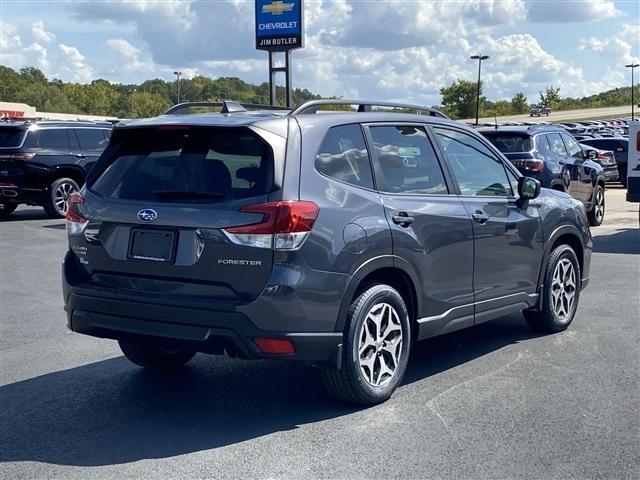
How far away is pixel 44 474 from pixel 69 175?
571 inches

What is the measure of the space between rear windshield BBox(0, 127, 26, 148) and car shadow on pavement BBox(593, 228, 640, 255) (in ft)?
36.7

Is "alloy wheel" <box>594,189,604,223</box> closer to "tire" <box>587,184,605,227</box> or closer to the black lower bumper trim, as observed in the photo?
"tire" <box>587,184,605,227</box>

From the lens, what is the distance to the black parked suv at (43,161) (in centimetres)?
1733

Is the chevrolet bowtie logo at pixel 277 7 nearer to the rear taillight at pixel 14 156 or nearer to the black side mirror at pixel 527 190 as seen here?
the rear taillight at pixel 14 156

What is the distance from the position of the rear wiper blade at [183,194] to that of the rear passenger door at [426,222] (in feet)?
3.66

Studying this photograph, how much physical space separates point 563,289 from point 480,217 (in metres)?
1.56

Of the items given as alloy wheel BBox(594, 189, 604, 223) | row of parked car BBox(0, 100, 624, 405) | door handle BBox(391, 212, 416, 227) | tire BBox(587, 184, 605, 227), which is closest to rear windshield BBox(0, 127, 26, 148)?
tire BBox(587, 184, 605, 227)

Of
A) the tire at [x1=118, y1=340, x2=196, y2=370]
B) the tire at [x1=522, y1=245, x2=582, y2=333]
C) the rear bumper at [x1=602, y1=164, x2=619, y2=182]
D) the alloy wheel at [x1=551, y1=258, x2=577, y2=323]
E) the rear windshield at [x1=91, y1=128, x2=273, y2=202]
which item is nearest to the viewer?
the rear windshield at [x1=91, y1=128, x2=273, y2=202]

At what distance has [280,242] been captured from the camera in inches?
188

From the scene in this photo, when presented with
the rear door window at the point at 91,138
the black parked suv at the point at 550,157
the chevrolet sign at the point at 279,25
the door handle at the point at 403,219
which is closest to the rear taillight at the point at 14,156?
the rear door window at the point at 91,138

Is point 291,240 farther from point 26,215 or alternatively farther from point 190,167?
point 26,215

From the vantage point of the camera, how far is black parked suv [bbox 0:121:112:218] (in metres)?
17.3

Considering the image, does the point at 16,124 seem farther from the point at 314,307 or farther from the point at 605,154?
the point at 605,154

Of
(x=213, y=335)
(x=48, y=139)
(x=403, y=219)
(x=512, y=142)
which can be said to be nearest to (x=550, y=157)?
(x=512, y=142)
